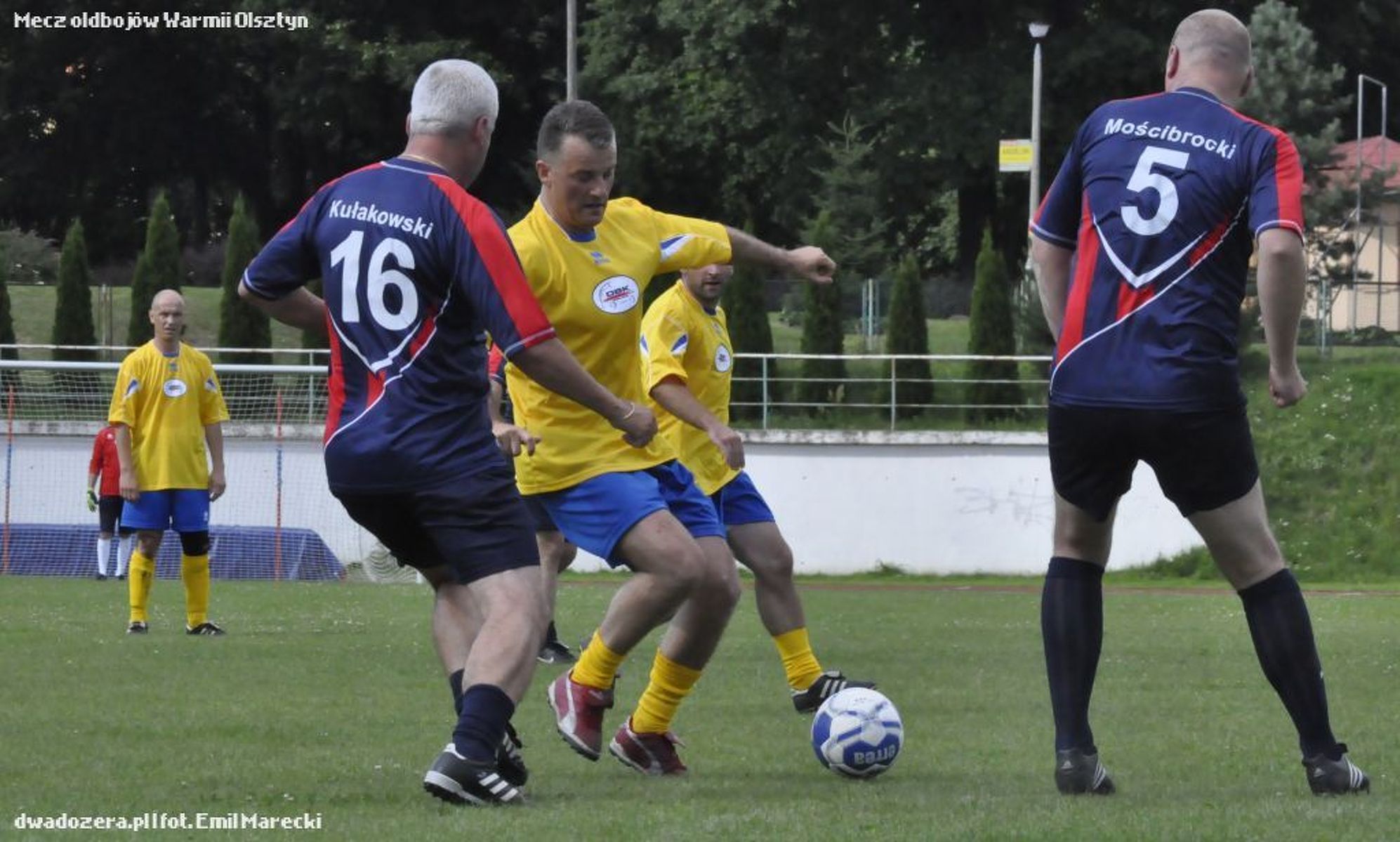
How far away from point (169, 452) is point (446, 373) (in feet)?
27.6

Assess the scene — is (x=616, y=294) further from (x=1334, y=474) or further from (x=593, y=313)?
(x=1334, y=474)

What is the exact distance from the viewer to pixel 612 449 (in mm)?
7016

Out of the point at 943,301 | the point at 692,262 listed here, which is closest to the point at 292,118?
the point at 943,301

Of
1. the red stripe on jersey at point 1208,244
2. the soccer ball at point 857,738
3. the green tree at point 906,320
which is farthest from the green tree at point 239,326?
the red stripe on jersey at point 1208,244

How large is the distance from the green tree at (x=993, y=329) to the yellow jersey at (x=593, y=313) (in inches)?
965

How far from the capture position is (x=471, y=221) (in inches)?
228

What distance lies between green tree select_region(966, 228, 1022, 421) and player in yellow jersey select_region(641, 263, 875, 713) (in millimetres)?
22342

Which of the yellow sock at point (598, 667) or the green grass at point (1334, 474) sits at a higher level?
the yellow sock at point (598, 667)

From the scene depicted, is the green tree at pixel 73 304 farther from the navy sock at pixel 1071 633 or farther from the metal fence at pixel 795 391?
the navy sock at pixel 1071 633

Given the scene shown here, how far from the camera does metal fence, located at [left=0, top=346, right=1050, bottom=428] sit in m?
27.8

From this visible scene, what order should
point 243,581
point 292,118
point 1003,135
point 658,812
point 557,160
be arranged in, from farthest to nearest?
1. point 292,118
2. point 1003,135
3. point 243,581
4. point 557,160
5. point 658,812

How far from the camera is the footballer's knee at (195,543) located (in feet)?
45.1

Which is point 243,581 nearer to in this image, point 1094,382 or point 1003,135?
point 1094,382

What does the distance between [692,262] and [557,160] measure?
608mm
